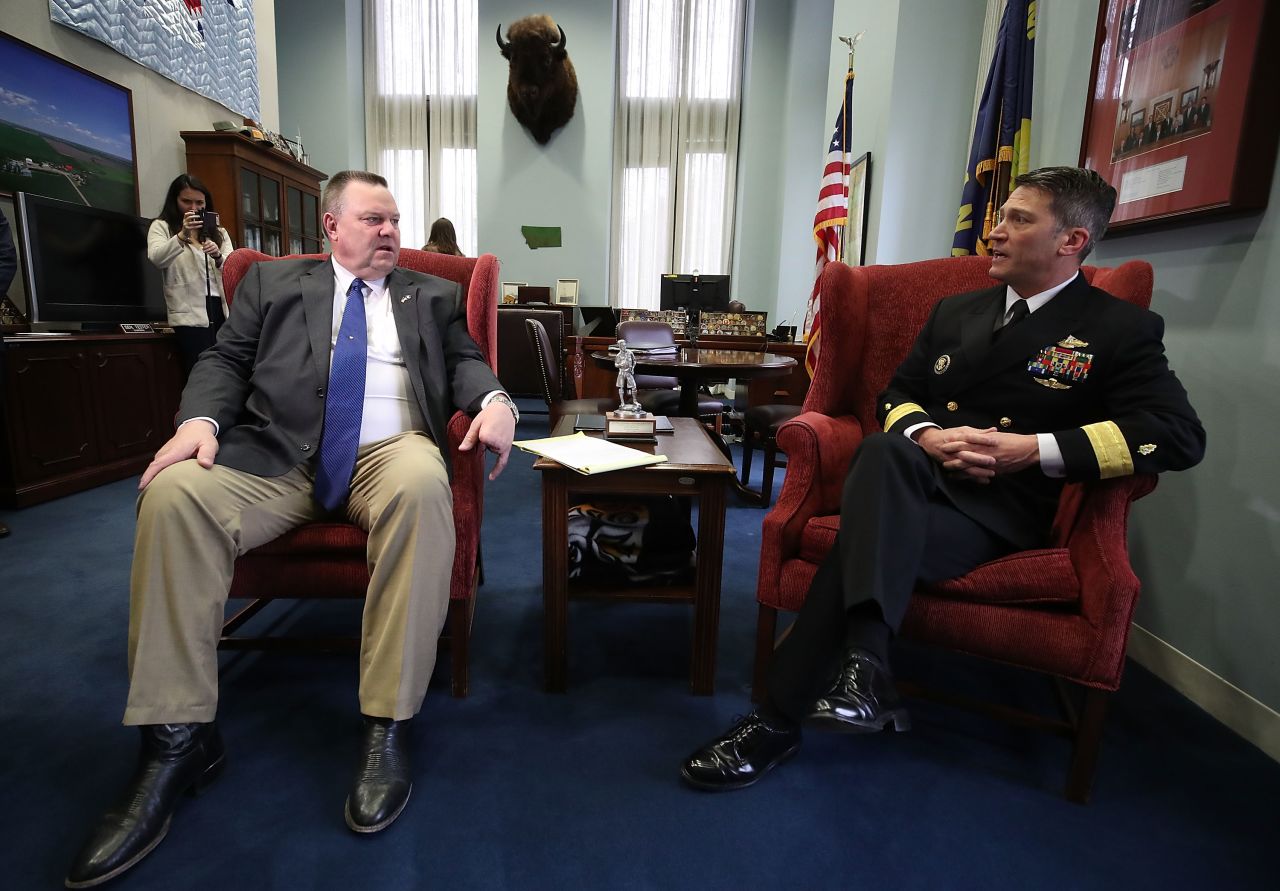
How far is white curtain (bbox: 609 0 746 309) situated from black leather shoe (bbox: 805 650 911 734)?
640cm

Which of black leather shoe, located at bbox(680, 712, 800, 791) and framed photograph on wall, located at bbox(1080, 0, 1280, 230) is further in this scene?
framed photograph on wall, located at bbox(1080, 0, 1280, 230)

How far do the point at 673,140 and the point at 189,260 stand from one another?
491 centimetres

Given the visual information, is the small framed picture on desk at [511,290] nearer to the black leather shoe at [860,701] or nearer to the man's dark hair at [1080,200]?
the man's dark hair at [1080,200]

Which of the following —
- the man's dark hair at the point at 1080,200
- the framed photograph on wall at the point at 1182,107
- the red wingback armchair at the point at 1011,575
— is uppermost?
the framed photograph on wall at the point at 1182,107

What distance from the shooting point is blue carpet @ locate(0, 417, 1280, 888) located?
1.09m

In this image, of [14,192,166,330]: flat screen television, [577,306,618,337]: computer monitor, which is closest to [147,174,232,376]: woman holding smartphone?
[14,192,166,330]: flat screen television

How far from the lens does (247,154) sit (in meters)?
4.43

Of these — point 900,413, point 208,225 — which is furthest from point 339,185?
point 208,225

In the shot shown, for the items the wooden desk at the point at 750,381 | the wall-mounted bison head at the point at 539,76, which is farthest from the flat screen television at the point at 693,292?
the wall-mounted bison head at the point at 539,76

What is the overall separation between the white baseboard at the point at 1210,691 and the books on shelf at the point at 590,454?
142cm

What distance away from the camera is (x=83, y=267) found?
3.24 meters

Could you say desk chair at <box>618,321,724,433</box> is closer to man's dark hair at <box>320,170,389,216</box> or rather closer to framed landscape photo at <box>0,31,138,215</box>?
man's dark hair at <box>320,170,389,216</box>

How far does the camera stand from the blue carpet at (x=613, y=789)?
42.9 inches

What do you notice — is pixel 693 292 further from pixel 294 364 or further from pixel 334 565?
pixel 334 565
